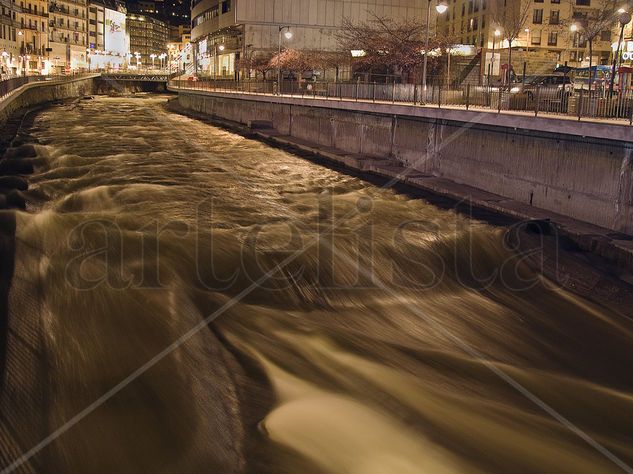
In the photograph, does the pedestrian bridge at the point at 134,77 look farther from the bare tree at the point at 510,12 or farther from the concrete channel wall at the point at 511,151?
the concrete channel wall at the point at 511,151

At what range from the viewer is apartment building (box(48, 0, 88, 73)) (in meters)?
133

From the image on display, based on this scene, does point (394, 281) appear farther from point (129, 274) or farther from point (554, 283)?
point (129, 274)

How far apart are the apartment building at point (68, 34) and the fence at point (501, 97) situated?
104573mm

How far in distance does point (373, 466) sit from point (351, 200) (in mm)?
14915

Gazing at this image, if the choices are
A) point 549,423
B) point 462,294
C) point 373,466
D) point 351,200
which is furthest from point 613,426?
point 351,200

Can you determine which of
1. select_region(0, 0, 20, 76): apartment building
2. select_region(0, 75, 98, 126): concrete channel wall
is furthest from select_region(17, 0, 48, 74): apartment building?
select_region(0, 75, 98, 126): concrete channel wall

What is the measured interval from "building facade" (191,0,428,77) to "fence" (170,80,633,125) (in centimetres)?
3882

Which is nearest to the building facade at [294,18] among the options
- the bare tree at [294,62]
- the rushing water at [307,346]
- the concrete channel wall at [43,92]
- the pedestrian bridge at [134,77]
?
the bare tree at [294,62]

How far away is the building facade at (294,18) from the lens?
267ft

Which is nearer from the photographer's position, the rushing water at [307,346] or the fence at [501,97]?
the rushing water at [307,346]

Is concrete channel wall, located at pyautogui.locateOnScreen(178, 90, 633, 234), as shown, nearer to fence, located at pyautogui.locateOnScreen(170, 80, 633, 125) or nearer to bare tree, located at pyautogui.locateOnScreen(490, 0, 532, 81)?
fence, located at pyautogui.locateOnScreen(170, 80, 633, 125)

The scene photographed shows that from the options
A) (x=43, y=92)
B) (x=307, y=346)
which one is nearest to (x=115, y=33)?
(x=43, y=92)

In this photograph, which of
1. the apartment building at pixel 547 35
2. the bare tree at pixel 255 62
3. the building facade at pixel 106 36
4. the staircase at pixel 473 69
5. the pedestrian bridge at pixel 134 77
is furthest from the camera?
the building facade at pixel 106 36

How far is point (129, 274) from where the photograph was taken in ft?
40.7
